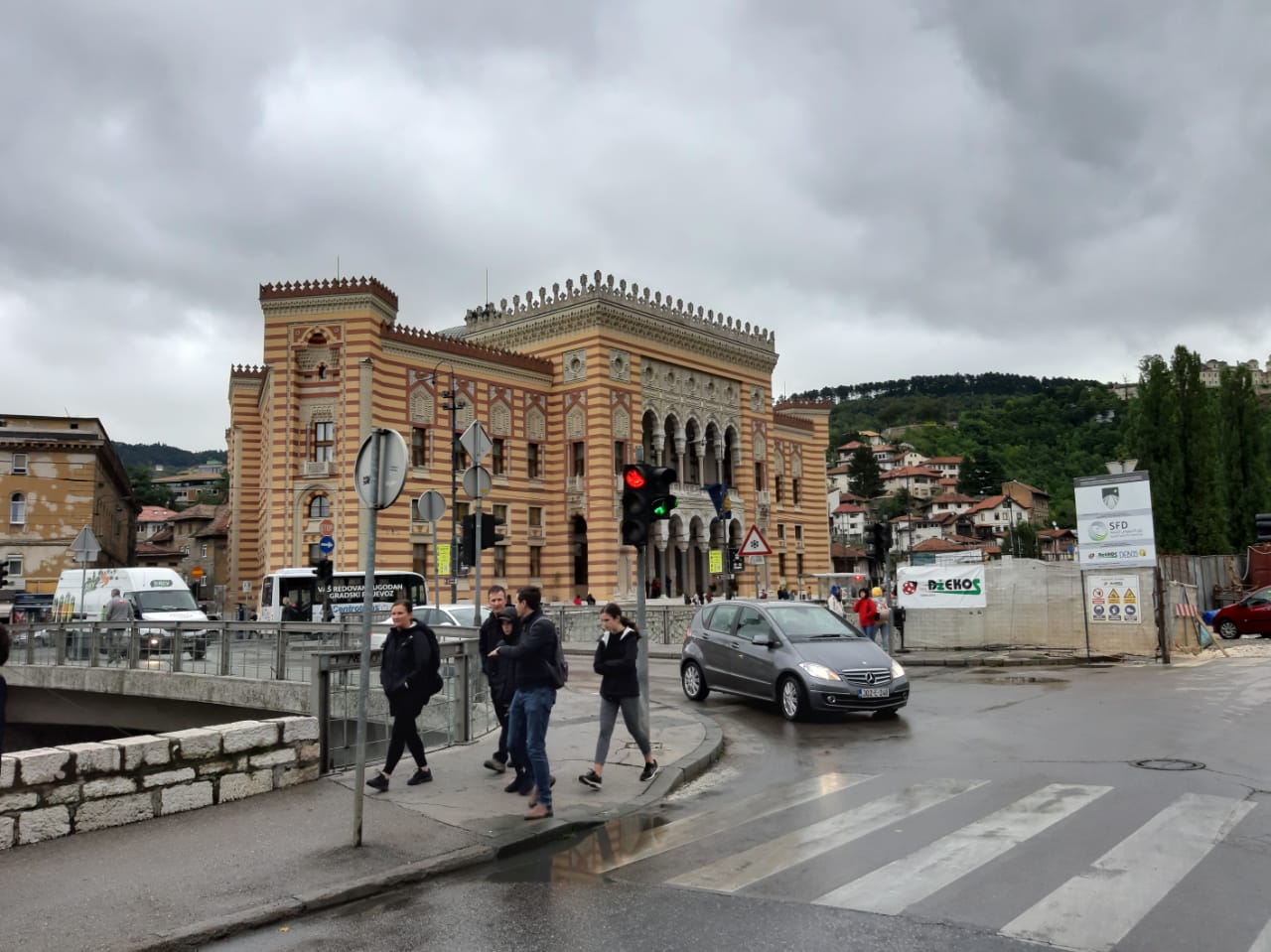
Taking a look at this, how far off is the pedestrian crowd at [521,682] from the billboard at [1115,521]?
14.6 meters

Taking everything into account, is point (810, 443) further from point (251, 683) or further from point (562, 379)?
point (251, 683)

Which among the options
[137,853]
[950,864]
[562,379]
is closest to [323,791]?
[137,853]

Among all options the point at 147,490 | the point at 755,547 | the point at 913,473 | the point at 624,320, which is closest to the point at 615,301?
the point at 624,320

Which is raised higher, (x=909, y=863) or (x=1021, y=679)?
(x=909, y=863)

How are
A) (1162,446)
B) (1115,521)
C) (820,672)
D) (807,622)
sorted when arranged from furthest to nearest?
(1162,446) < (1115,521) < (807,622) < (820,672)

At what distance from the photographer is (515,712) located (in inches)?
324

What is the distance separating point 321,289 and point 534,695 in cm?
3144

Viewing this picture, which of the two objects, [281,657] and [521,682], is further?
[281,657]

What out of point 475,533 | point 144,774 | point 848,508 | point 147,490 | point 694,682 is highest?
point 147,490

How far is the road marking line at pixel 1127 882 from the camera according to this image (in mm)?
4902

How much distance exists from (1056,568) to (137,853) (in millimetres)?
20229

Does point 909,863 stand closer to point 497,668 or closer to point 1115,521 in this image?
point 497,668

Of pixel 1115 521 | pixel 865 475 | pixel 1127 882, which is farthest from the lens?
pixel 865 475

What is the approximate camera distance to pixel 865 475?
452 ft
